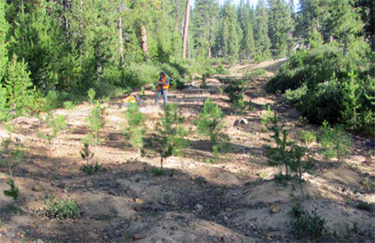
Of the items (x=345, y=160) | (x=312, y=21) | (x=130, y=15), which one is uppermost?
(x=312, y=21)

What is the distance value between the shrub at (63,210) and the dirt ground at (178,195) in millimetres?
104

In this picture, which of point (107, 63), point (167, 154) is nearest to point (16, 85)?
point (107, 63)

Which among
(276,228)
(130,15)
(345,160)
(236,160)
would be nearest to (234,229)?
(276,228)

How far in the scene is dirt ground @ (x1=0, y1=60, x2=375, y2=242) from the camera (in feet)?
14.0

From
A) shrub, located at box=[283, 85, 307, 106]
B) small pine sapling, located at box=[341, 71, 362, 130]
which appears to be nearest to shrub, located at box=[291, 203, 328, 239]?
small pine sapling, located at box=[341, 71, 362, 130]

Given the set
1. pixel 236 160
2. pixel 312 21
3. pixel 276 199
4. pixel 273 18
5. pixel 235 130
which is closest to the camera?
pixel 276 199

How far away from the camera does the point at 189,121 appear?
1134 centimetres

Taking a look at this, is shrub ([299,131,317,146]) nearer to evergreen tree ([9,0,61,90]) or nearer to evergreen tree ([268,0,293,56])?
evergreen tree ([9,0,61,90])

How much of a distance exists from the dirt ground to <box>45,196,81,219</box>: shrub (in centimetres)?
10

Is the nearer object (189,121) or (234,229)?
(234,229)

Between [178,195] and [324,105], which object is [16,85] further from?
[324,105]

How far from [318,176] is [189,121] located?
5339mm

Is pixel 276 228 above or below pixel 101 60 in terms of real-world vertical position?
below

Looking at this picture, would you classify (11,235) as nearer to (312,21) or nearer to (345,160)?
(345,160)
